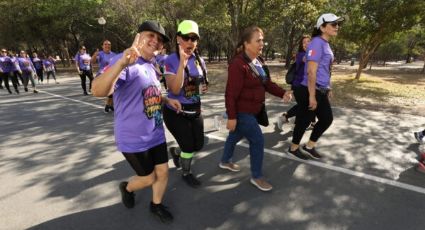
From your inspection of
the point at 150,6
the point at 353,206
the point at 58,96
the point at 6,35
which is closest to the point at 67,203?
the point at 353,206

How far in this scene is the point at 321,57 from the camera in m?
3.91

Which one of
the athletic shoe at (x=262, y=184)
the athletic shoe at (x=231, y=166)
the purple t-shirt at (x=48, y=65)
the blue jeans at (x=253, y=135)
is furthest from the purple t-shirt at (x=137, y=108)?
the purple t-shirt at (x=48, y=65)

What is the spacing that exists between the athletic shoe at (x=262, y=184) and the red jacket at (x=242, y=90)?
836 millimetres

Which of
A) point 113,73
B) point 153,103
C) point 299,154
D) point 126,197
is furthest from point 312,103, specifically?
point 113,73

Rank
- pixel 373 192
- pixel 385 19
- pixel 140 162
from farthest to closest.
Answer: pixel 385 19, pixel 373 192, pixel 140 162

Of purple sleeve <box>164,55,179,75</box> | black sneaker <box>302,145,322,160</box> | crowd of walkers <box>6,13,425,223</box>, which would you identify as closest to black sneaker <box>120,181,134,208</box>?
→ crowd of walkers <box>6,13,425,223</box>

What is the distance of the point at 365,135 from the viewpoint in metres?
5.53

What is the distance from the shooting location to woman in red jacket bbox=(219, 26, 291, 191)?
319 centimetres

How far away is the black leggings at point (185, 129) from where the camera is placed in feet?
10.9

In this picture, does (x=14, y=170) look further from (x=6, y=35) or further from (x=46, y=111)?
(x=6, y=35)

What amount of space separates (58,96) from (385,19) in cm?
1411

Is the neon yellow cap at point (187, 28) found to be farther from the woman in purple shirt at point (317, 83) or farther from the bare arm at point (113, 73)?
the woman in purple shirt at point (317, 83)

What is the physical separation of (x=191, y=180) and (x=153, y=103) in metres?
1.46

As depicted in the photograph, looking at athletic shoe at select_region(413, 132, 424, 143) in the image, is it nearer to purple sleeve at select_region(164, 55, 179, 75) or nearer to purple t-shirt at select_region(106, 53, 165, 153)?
purple sleeve at select_region(164, 55, 179, 75)
